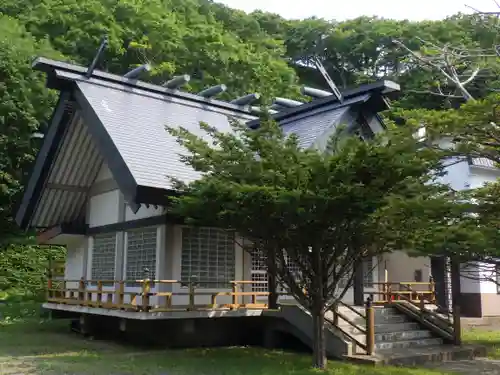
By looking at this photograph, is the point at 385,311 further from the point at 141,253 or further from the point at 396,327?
the point at 141,253

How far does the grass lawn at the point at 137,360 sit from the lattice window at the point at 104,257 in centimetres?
188

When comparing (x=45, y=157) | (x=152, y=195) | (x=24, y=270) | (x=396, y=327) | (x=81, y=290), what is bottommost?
(x=396, y=327)

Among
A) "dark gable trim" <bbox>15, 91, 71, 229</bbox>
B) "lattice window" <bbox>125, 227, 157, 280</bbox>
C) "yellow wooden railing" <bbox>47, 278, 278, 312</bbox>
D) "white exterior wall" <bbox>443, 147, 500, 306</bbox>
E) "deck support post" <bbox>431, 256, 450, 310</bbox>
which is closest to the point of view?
"yellow wooden railing" <bbox>47, 278, 278, 312</bbox>

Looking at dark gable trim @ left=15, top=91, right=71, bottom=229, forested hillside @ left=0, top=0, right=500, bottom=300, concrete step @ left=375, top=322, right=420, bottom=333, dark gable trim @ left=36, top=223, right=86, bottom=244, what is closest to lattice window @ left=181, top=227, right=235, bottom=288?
concrete step @ left=375, top=322, right=420, bottom=333

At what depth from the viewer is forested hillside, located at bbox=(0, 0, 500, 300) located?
1043 inches

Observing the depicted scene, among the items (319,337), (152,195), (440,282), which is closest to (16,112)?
(152,195)

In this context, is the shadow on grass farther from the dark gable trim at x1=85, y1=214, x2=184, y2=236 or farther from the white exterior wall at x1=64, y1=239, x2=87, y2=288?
the white exterior wall at x1=64, y1=239, x2=87, y2=288

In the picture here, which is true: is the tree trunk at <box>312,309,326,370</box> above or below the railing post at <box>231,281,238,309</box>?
below

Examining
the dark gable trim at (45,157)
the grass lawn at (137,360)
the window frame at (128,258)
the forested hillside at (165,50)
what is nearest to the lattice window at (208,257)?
the window frame at (128,258)

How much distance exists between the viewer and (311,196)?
8969 millimetres

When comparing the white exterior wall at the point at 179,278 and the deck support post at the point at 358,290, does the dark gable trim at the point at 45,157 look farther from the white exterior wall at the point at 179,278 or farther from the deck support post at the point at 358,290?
the deck support post at the point at 358,290

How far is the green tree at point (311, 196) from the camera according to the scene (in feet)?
29.7

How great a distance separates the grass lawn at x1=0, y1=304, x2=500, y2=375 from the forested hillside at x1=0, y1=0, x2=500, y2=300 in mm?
10346

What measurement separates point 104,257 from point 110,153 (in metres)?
4.42
